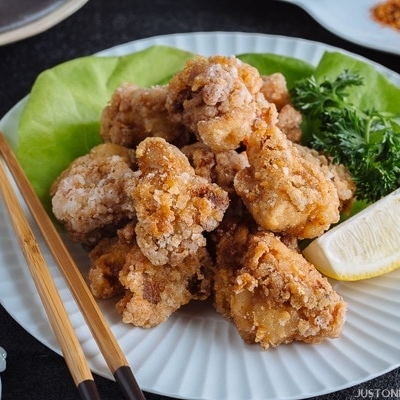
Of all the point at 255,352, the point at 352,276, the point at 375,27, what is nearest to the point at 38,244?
the point at 255,352

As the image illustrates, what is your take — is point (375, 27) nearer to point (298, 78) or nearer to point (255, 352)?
point (298, 78)

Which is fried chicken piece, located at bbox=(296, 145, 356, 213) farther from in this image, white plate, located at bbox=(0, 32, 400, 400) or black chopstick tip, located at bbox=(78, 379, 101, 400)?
black chopstick tip, located at bbox=(78, 379, 101, 400)

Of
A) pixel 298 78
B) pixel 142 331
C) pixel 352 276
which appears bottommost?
pixel 142 331

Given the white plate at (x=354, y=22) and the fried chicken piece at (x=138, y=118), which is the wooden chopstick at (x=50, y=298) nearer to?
the fried chicken piece at (x=138, y=118)

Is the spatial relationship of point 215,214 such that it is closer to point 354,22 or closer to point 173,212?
point 173,212

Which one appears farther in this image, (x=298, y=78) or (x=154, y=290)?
(x=298, y=78)

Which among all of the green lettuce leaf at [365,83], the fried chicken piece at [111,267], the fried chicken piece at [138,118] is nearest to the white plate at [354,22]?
the green lettuce leaf at [365,83]

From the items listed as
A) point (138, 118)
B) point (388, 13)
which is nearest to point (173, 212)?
point (138, 118)
